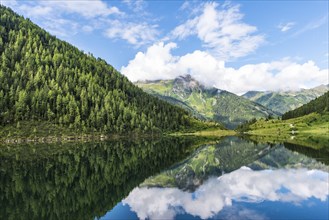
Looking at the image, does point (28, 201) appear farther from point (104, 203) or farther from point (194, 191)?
point (194, 191)

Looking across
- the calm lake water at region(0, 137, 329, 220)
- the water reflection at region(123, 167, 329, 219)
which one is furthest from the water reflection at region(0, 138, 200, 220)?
the water reflection at region(123, 167, 329, 219)

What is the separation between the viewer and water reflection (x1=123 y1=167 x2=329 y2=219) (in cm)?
3628

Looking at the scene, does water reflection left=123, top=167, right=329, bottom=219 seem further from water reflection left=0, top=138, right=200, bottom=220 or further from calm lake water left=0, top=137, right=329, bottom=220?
water reflection left=0, top=138, right=200, bottom=220

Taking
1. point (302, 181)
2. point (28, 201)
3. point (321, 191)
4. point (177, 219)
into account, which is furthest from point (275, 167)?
point (28, 201)

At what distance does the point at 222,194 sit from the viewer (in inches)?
1743

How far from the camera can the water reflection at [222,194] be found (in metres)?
36.3

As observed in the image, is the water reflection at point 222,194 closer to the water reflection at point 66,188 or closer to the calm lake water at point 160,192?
the calm lake water at point 160,192

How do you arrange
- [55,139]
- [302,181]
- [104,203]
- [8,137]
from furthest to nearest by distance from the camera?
1. [55,139]
2. [8,137]
3. [302,181]
4. [104,203]

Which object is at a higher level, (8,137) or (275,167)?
(8,137)

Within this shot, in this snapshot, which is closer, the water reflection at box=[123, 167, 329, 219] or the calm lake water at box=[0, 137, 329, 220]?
the calm lake water at box=[0, 137, 329, 220]

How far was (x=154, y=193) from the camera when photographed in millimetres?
45438

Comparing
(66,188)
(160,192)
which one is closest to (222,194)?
(160,192)

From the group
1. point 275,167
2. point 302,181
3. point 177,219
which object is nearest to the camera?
point 177,219

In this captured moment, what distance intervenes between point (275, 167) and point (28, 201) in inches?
2234
